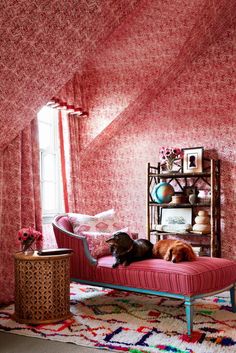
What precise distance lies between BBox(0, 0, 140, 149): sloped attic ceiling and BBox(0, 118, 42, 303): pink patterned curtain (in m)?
0.22

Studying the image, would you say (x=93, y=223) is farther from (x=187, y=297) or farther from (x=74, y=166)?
(x=187, y=297)

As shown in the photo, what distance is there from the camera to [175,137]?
20.0ft

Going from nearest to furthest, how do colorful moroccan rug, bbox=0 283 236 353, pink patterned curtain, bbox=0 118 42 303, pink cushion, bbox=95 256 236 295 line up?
colorful moroccan rug, bbox=0 283 236 353, pink cushion, bbox=95 256 236 295, pink patterned curtain, bbox=0 118 42 303

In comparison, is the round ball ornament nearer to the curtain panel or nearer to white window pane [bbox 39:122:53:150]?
the curtain panel

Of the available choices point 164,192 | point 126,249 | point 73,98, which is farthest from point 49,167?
point 126,249

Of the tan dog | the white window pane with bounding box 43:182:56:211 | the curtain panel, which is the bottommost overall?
the tan dog

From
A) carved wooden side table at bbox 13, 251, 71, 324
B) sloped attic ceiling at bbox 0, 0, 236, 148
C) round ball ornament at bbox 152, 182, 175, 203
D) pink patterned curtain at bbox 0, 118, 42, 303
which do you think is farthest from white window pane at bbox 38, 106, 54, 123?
carved wooden side table at bbox 13, 251, 71, 324

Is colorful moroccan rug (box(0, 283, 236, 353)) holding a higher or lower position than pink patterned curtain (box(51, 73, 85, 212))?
lower

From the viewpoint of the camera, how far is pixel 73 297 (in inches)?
177

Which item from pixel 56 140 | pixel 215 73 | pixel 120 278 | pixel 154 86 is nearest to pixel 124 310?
pixel 120 278

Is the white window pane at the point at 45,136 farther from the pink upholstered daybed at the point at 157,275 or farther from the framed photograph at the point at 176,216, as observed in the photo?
the framed photograph at the point at 176,216

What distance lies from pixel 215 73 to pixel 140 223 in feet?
7.79

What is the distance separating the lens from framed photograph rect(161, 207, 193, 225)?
19.2 ft

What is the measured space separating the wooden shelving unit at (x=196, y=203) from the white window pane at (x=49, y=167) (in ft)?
4.32
